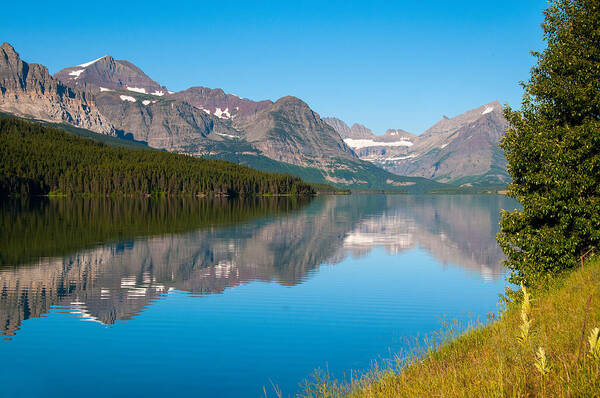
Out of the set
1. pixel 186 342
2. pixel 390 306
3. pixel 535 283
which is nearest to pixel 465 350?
pixel 535 283

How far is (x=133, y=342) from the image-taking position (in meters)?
27.8

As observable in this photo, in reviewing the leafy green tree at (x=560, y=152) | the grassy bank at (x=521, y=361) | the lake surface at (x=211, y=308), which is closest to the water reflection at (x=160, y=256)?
the lake surface at (x=211, y=308)

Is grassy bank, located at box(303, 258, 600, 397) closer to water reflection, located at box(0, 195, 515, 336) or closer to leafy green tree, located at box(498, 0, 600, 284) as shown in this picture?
leafy green tree, located at box(498, 0, 600, 284)

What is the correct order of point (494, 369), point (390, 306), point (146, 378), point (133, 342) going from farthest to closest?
1. point (390, 306)
2. point (133, 342)
3. point (146, 378)
4. point (494, 369)

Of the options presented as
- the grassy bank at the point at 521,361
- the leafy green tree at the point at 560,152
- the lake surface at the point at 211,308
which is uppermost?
the leafy green tree at the point at 560,152

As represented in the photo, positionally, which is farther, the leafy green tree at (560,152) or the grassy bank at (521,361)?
the leafy green tree at (560,152)

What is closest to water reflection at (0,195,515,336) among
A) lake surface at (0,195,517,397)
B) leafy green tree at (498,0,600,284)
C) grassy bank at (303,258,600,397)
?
lake surface at (0,195,517,397)

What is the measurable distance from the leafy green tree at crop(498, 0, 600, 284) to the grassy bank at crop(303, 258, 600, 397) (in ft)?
18.0

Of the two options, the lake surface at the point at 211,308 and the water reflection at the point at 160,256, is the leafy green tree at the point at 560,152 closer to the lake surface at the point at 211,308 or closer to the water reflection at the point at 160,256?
the lake surface at the point at 211,308

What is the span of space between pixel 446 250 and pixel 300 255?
24615 millimetres

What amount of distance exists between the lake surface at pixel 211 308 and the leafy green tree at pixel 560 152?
23.6ft

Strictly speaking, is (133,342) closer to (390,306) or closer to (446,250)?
(390,306)

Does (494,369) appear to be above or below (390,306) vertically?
above

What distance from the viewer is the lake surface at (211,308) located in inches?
914
